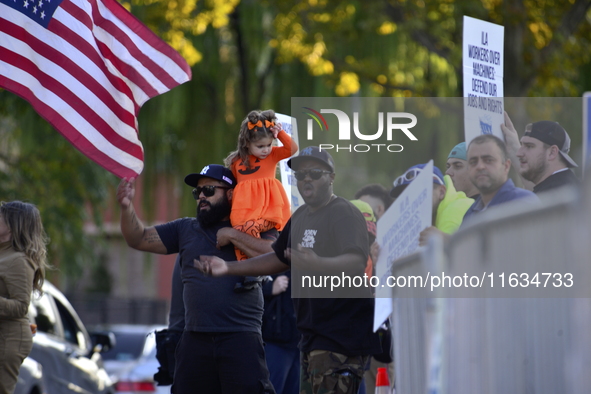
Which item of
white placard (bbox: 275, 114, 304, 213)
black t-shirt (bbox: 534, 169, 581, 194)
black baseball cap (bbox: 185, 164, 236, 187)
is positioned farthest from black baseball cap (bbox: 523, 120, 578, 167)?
black baseball cap (bbox: 185, 164, 236, 187)

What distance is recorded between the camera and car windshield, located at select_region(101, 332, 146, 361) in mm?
15547

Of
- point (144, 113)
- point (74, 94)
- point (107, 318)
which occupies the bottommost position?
point (107, 318)

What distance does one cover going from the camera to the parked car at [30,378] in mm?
6911

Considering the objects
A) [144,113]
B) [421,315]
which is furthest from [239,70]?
[421,315]

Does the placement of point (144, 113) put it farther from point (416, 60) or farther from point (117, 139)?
point (117, 139)

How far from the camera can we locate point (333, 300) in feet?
16.3

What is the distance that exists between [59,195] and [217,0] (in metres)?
4.32

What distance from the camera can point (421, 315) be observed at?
3.55 metres

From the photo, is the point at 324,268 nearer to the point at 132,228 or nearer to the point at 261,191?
the point at 261,191

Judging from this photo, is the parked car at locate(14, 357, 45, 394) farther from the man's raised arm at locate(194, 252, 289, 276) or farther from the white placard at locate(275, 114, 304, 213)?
the man's raised arm at locate(194, 252, 289, 276)

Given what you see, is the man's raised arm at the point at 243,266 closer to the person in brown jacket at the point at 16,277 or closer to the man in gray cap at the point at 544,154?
the man in gray cap at the point at 544,154

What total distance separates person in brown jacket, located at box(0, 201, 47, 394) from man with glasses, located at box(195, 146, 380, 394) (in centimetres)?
188

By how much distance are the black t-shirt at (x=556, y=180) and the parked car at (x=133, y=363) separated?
3809 mm

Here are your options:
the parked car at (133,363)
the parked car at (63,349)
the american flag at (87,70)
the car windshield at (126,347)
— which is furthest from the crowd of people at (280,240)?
the car windshield at (126,347)
